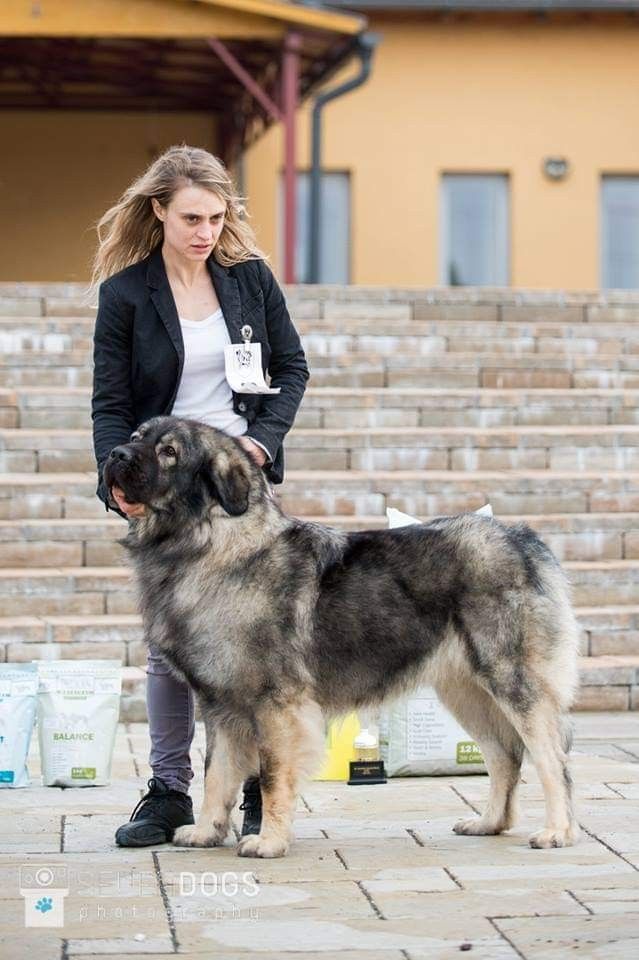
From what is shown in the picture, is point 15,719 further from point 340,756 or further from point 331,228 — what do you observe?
point 331,228

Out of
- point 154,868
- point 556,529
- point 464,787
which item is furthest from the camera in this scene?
point 556,529

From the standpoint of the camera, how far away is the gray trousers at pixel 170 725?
5512 millimetres

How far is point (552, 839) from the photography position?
5250 millimetres

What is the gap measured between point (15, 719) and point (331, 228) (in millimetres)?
14454

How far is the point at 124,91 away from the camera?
1941 centimetres

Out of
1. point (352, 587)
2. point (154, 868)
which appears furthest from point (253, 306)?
point (154, 868)

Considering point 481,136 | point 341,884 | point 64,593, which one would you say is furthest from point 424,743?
point 481,136

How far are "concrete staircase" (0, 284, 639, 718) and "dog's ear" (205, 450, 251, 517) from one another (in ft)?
8.97

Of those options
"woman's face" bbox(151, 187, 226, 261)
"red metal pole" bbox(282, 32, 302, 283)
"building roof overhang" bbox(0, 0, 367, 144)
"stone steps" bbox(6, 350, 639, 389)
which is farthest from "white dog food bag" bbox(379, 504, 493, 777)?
"building roof overhang" bbox(0, 0, 367, 144)

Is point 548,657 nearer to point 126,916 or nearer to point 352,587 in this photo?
point 352,587

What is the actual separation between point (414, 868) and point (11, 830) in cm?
138

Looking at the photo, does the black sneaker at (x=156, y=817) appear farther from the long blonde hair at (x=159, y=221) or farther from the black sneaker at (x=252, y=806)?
the long blonde hair at (x=159, y=221)

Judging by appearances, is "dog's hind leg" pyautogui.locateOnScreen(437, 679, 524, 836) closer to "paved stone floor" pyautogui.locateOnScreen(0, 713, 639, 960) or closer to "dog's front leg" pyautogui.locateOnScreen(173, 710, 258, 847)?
"paved stone floor" pyautogui.locateOnScreen(0, 713, 639, 960)

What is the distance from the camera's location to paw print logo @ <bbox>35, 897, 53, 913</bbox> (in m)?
4.39
